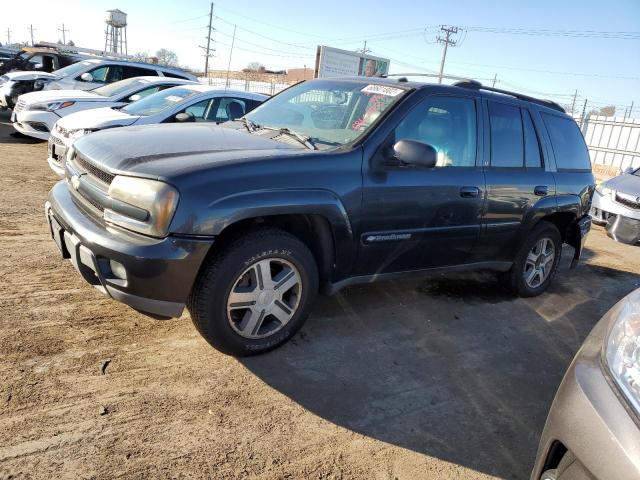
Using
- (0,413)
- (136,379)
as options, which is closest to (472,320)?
(136,379)

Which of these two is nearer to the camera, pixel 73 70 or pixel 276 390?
pixel 276 390

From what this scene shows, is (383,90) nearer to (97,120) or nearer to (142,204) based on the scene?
(142,204)

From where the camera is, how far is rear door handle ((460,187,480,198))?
388 centimetres

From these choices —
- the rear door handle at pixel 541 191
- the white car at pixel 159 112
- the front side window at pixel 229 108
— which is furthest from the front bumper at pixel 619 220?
the white car at pixel 159 112

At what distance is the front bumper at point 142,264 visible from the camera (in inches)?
104

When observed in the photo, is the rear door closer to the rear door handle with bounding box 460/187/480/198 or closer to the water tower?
the rear door handle with bounding box 460/187/480/198

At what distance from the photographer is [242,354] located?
3.20m

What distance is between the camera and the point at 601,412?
→ 65.1 inches

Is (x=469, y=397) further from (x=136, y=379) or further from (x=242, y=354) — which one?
(x=136, y=379)

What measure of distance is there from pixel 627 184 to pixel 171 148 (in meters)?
8.59

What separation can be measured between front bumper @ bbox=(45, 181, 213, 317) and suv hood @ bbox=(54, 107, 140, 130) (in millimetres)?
4370

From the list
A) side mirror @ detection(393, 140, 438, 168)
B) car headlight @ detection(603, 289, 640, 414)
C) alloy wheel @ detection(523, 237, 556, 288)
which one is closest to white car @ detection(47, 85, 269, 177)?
side mirror @ detection(393, 140, 438, 168)

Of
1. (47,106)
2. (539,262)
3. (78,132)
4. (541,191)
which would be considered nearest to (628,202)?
(539,262)

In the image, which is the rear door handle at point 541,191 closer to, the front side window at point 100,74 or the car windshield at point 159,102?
the car windshield at point 159,102
